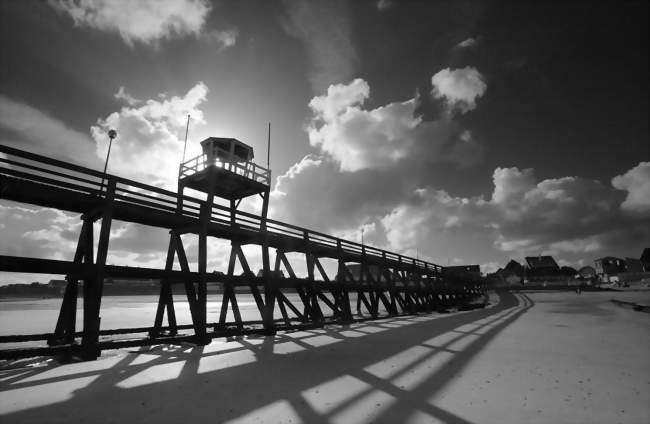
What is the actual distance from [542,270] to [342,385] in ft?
391

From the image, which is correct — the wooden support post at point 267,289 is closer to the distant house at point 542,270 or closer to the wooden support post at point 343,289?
the wooden support post at point 343,289

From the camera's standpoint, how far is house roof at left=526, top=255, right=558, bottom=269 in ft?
333

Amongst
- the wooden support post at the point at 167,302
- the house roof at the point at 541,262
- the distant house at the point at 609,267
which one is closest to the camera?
the wooden support post at the point at 167,302

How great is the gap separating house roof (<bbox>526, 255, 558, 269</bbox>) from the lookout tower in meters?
115

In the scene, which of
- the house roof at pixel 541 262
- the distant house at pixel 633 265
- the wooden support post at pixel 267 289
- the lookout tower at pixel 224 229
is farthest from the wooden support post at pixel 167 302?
the distant house at pixel 633 265

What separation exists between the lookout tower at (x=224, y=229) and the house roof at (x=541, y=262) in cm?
11515

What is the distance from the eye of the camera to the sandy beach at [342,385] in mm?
3959

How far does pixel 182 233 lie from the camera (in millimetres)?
10773

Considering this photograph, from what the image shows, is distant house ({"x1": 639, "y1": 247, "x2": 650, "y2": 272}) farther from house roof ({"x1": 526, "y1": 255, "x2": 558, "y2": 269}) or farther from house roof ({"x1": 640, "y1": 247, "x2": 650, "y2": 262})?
house roof ({"x1": 526, "y1": 255, "x2": 558, "y2": 269})

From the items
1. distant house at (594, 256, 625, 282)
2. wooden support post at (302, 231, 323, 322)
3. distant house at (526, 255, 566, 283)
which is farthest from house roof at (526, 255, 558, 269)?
wooden support post at (302, 231, 323, 322)

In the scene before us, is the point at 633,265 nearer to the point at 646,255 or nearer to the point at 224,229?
the point at 646,255

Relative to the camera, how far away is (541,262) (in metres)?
103

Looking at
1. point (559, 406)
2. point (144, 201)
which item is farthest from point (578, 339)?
point (144, 201)

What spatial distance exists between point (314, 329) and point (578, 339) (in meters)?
9.25
